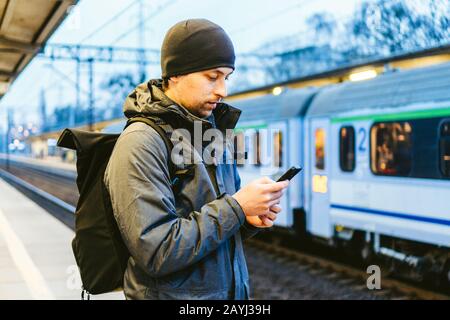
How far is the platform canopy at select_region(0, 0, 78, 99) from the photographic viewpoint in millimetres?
7191

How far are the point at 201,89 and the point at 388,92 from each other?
7091 mm

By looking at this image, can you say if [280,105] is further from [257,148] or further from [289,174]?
[289,174]

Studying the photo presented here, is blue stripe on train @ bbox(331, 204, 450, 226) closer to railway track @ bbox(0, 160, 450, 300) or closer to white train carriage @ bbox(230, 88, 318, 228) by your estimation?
railway track @ bbox(0, 160, 450, 300)

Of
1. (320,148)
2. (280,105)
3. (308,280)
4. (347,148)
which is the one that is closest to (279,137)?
(280,105)

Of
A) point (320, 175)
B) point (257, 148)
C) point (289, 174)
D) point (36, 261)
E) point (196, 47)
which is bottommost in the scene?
point (36, 261)

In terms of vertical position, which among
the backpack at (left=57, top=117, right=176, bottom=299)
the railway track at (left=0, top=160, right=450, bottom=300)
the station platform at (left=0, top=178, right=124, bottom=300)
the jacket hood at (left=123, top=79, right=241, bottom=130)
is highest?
the jacket hood at (left=123, top=79, right=241, bottom=130)

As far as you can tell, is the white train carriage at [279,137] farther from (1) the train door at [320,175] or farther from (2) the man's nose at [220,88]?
(2) the man's nose at [220,88]

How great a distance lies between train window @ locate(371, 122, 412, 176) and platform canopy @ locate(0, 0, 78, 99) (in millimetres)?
4302

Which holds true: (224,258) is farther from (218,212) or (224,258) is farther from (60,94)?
(60,94)

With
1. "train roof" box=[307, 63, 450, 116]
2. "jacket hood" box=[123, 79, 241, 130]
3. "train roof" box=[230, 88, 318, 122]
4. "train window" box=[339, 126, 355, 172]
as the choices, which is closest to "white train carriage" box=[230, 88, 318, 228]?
"train roof" box=[230, 88, 318, 122]

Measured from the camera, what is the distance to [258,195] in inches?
62.4

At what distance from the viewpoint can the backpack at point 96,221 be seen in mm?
1660

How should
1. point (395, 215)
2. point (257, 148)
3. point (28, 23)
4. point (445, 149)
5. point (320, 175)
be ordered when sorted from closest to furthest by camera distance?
point (445, 149) < point (395, 215) < point (28, 23) < point (320, 175) < point (257, 148)

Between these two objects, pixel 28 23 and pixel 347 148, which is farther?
pixel 347 148
